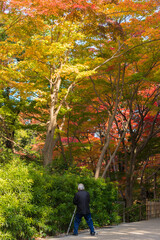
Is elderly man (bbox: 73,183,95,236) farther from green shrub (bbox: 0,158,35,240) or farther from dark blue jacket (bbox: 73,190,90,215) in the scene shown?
green shrub (bbox: 0,158,35,240)

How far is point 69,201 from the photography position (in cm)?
998

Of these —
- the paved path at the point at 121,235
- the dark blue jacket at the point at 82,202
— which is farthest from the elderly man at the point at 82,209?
the paved path at the point at 121,235

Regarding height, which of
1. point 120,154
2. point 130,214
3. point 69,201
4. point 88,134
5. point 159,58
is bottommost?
point 130,214

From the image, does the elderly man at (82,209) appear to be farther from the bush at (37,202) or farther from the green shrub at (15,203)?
the green shrub at (15,203)

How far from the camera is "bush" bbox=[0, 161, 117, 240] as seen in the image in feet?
23.1

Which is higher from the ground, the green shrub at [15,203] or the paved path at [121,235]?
the green shrub at [15,203]

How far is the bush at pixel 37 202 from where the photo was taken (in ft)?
23.1

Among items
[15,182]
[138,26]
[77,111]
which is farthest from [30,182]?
[77,111]

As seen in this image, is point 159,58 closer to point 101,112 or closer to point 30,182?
point 101,112

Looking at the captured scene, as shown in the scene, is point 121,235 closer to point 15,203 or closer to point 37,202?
point 37,202

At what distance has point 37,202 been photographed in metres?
8.61

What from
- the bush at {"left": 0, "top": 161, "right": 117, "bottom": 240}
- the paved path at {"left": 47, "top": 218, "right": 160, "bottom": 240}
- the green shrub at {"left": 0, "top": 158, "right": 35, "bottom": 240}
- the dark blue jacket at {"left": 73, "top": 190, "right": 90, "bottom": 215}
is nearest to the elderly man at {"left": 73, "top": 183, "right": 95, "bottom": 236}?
the dark blue jacket at {"left": 73, "top": 190, "right": 90, "bottom": 215}

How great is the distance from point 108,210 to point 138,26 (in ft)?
28.5

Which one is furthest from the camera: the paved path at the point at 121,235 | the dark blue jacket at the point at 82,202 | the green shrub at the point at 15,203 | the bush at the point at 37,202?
the dark blue jacket at the point at 82,202
